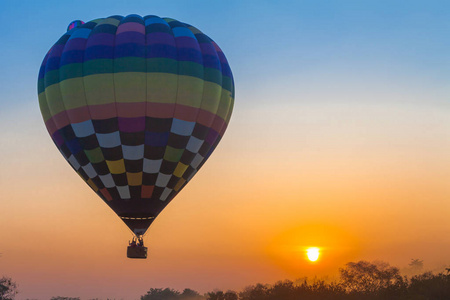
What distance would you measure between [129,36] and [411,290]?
15212 mm

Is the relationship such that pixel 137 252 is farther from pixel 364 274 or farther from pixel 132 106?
pixel 364 274

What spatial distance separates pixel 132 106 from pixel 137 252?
619cm

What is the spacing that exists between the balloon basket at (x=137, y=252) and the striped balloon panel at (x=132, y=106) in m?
0.82

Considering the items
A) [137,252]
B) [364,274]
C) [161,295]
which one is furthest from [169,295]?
[137,252]

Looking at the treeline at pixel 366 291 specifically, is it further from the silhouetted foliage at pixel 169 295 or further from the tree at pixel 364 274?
the silhouetted foliage at pixel 169 295

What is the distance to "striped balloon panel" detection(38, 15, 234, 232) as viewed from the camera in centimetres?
2455

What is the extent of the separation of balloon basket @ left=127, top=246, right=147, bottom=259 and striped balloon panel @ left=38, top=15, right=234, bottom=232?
822 mm

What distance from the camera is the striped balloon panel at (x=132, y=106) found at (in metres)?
24.5

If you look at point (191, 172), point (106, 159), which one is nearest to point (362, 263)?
point (191, 172)

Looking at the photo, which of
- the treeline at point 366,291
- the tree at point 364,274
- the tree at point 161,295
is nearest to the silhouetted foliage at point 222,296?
the treeline at point 366,291

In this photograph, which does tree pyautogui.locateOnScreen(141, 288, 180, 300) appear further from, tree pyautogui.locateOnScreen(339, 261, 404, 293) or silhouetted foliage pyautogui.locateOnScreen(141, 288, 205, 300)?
tree pyautogui.locateOnScreen(339, 261, 404, 293)

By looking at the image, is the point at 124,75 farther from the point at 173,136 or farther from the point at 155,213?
the point at 155,213

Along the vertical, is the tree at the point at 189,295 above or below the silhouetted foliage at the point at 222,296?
above

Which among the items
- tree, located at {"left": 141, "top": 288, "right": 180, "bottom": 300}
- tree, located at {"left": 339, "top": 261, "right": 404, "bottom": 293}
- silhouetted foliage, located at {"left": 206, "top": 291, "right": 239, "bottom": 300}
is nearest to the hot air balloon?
silhouetted foliage, located at {"left": 206, "top": 291, "right": 239, "bottom": 300}
